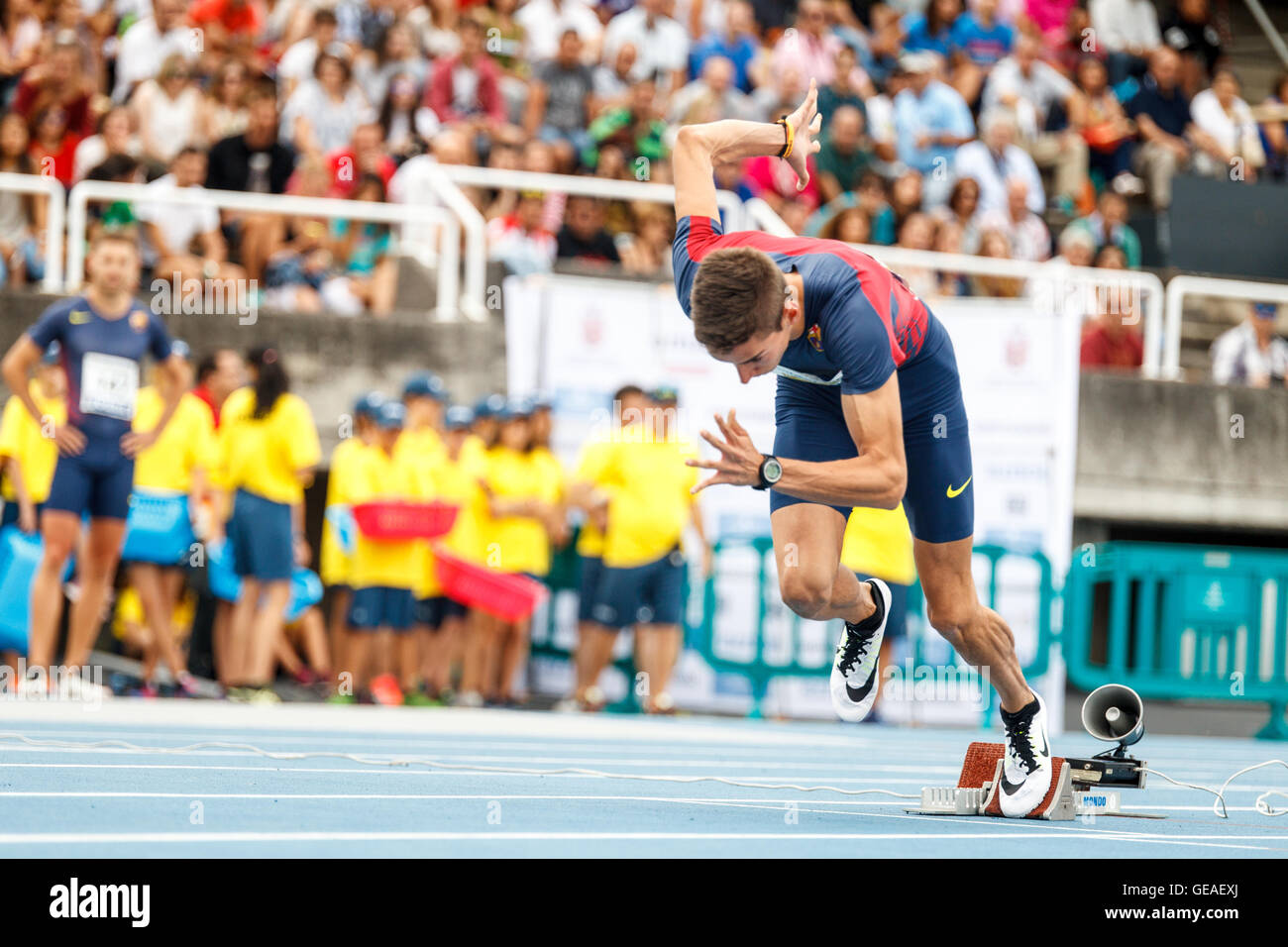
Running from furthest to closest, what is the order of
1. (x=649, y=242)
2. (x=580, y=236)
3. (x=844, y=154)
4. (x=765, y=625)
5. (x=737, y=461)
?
(x=844, y=154)
(x=649, y=242)
(x=580, y=236)
(x=765, y=625)
(x=737, y=461)

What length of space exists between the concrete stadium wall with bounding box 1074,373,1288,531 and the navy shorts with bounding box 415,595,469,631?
5.47 m

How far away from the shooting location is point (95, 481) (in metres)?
11.0

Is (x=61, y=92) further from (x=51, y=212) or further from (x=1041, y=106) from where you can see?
(x=1041, y=106)

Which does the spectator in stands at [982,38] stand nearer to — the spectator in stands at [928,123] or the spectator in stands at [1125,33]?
the spectator in stands at [928,123]

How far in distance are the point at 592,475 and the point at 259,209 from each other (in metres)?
3.29

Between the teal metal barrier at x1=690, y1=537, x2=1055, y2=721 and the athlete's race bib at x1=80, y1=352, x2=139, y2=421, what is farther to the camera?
the teal metal barrier at x1=690, y1=537, x2=1055, y2=721

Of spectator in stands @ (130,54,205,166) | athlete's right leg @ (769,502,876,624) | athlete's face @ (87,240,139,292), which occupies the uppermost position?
spectator in stands @ (130,54,205,166)

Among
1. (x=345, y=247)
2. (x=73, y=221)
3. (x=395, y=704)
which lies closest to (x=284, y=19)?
(x=345, y=247)

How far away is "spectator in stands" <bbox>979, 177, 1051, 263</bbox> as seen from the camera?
17.1 metres

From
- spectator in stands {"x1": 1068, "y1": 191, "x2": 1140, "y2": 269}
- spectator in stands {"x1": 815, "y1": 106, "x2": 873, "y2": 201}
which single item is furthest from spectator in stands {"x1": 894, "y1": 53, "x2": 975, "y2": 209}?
spectator in stands {"x1": 1068, "y1": 191, "x2": 1140, "y2": 269}

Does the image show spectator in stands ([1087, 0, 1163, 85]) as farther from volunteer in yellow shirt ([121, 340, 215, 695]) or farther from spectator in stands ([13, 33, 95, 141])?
volunteer in yellow shirt ([121, 340, 215, 695])

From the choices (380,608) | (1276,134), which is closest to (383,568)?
(380,608)

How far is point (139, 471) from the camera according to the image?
12656 mm
